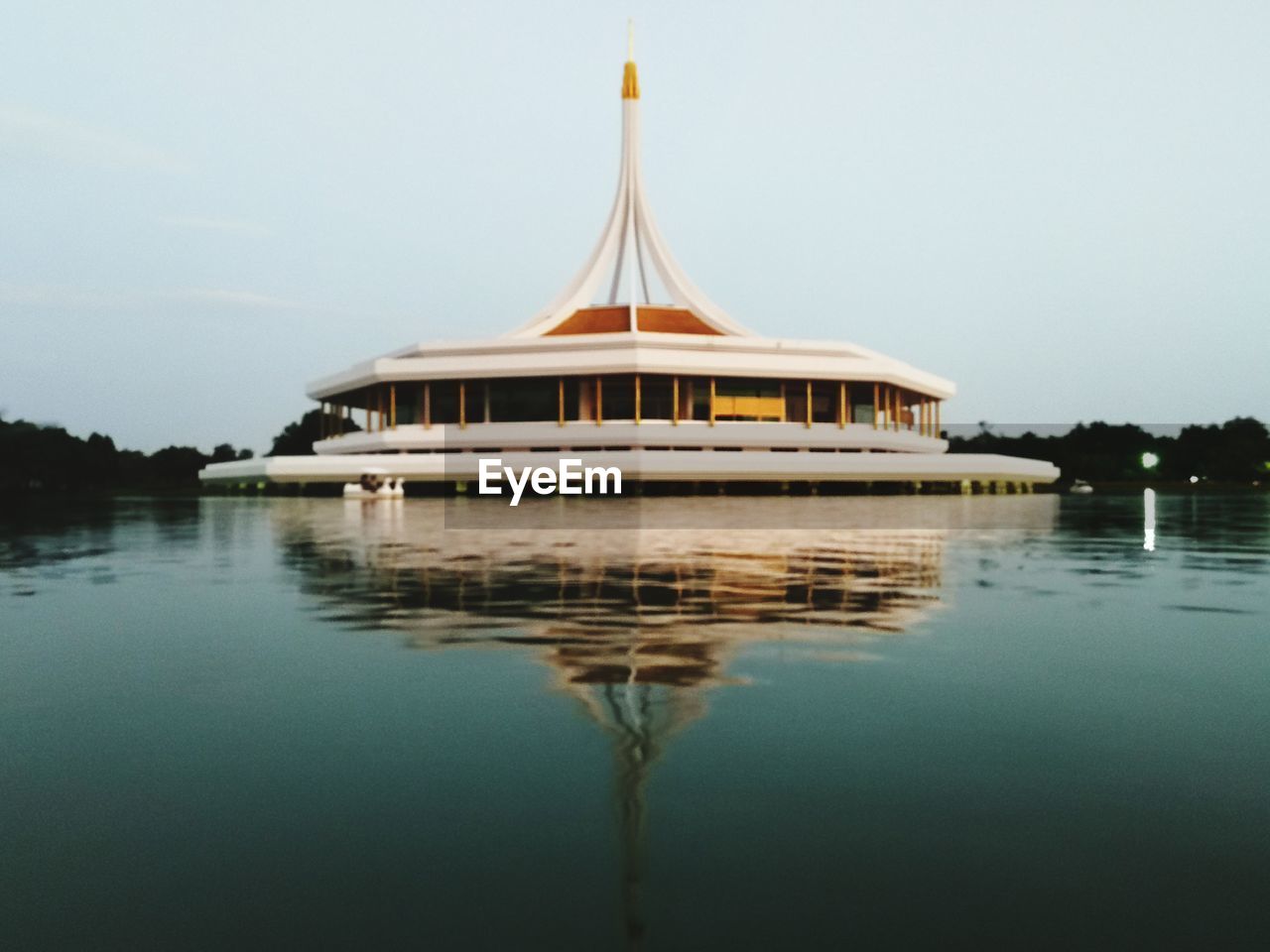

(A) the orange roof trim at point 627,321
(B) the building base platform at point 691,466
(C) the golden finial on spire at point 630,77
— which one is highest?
(C) the golden finial on spire at point 630,77

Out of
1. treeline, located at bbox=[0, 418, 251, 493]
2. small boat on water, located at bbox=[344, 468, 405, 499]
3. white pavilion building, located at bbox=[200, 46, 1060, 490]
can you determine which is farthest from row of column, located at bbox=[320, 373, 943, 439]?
treeline, located at bbox=[0, 418, 251, 493]

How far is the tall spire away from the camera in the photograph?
195ft

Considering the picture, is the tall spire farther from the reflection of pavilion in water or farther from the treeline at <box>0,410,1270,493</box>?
the reflection of pavilion in water

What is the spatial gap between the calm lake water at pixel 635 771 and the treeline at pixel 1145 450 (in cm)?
7189

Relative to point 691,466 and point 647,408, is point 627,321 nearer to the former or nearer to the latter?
point 647,408

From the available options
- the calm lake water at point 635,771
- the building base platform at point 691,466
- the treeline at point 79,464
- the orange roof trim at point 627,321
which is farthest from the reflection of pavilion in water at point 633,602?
the treeline at point 79,464

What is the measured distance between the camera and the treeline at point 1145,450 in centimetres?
7650

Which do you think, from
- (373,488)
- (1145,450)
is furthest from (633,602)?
(1145,450)

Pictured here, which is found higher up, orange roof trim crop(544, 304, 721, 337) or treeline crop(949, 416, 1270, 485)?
orange roof trim crop(544, 304, 721, 337)

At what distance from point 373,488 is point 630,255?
27132 mm

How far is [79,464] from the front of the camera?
7856cm

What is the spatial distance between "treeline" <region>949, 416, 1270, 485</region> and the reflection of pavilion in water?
6415cm

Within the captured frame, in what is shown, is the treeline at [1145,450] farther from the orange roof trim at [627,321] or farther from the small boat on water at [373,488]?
the small boat on water at [373,488]

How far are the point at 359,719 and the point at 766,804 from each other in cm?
224
